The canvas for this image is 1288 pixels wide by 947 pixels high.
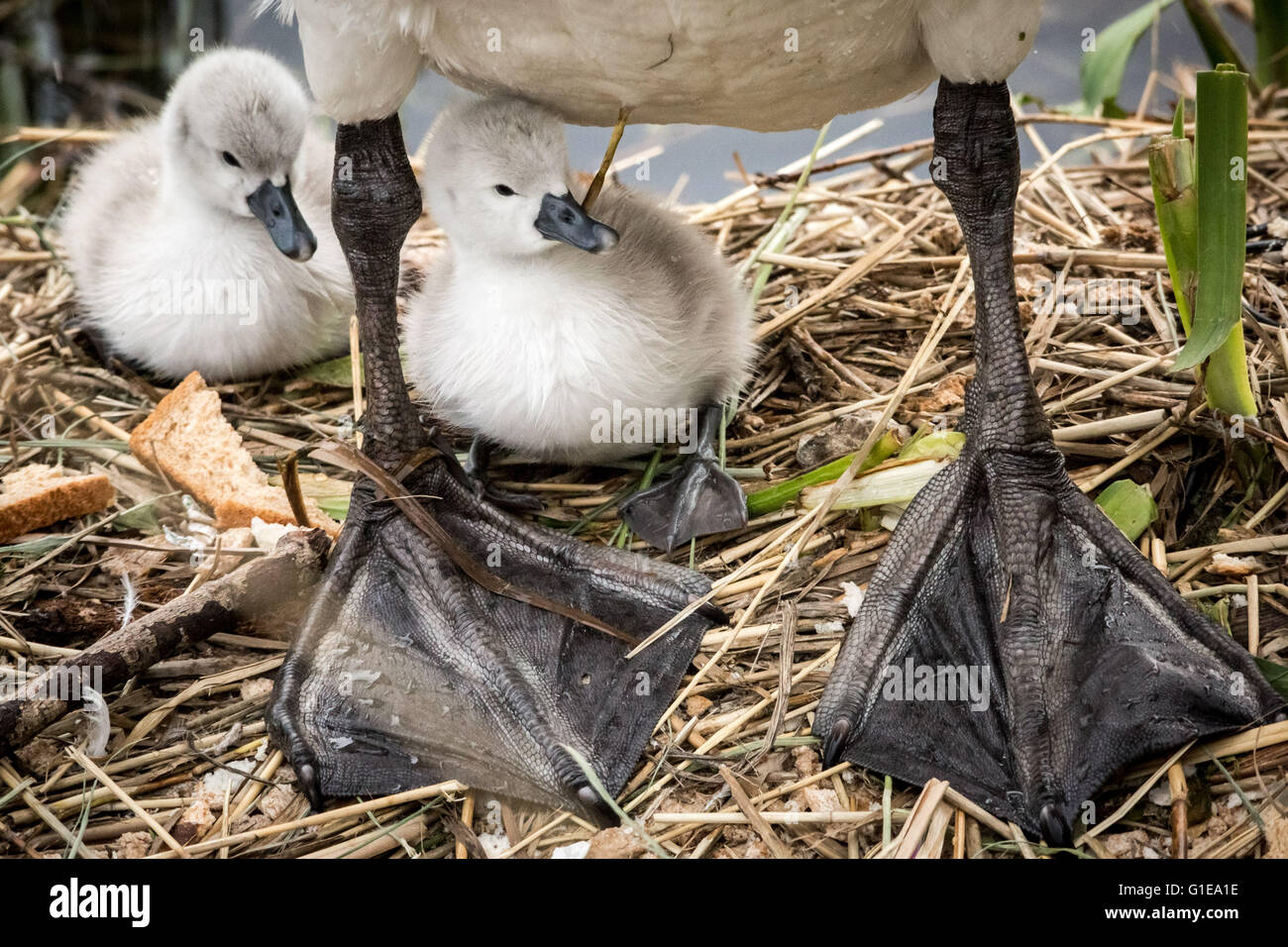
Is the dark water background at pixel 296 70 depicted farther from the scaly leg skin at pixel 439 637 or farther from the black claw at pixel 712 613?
the black claw at pixel 712 613

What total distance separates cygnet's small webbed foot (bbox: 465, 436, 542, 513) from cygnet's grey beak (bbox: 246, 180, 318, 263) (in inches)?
22.6

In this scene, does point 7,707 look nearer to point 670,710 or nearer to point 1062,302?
point 670,710

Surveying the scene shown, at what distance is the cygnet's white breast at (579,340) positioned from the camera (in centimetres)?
249

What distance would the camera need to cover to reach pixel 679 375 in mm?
2602

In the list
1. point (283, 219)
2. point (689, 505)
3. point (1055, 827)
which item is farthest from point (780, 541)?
point (283, 219)

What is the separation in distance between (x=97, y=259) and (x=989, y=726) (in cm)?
246

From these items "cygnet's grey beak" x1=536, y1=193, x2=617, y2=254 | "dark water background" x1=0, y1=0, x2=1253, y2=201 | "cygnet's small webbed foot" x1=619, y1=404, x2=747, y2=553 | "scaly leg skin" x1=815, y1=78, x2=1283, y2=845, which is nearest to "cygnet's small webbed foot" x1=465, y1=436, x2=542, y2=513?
"cygnet's small webbed foot" x1=619, y1=404, x2=747, y2=553

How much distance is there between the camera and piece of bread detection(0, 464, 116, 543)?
2.58m

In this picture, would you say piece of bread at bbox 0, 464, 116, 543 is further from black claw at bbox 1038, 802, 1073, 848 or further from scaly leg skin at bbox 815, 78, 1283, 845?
black claw at bbox 1038, 802, 1073, 848

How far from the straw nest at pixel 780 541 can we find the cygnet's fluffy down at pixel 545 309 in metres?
0.22

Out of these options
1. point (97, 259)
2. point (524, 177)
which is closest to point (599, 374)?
point (524, 177)

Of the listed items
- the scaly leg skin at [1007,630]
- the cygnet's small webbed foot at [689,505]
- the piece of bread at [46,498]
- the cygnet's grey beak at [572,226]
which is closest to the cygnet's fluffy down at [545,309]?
the cygnet's grey beak at [572,226]

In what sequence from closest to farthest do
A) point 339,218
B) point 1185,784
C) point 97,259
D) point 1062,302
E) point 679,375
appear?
point 1185,784 → point 339,218 → point 679,375 → point 1062,302 → point 97,259

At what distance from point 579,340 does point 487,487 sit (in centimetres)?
40
